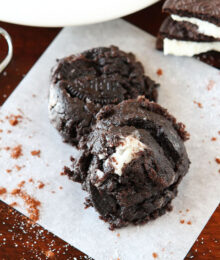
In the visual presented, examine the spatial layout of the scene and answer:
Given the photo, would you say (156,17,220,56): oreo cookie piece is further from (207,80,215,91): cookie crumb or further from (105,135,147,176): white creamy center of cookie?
(105,135,147,176): white creamy center of cookie

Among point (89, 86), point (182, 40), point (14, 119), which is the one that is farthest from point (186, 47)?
point (14, 119)

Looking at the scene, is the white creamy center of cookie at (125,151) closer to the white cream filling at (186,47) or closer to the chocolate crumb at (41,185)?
the chocolate crumb at (41,185)

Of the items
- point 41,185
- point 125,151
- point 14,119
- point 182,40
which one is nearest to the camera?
Result: point 125,151

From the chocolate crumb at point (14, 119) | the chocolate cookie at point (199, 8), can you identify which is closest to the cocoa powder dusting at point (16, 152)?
the chocolate crumb at point (14, 119)

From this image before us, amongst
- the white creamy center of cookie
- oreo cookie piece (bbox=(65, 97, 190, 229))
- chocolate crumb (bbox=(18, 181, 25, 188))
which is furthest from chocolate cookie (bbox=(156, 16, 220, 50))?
chocolate crumb (bbox=(18, 181, 25, 188))

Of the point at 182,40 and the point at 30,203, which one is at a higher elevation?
the point at 182,40

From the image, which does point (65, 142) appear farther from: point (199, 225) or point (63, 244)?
point (199, 225)

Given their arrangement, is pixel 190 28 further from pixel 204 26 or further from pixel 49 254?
pixel 49 254
